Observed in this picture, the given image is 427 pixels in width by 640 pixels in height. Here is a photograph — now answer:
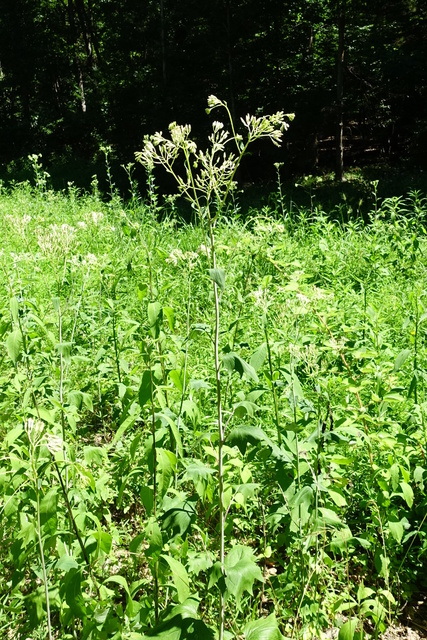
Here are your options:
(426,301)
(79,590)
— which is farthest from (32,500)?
(426,301)

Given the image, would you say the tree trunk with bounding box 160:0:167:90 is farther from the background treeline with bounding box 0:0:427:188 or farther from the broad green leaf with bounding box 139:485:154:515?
the broad green leaf with bounding box 139:485:154:515

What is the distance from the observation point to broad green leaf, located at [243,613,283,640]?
1.22 metres

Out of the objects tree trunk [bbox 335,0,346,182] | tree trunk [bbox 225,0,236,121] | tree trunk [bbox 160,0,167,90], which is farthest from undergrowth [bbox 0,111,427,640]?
tree trunk [bbox 160,0,167,90]

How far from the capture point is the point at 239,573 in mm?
1227

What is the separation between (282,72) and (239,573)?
596 inches

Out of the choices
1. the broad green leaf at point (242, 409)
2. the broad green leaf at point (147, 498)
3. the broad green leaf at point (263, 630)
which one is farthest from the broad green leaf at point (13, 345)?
the broad green leaf at point (263, 630)

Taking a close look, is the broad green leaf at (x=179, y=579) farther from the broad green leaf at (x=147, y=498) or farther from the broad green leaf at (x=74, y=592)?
the broad green leaf at (x=74, y=592)

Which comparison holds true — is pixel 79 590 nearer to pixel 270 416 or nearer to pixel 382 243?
pixel 270 416

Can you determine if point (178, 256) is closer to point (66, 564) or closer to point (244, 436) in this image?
point (244, 436)

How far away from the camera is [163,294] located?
159 inches

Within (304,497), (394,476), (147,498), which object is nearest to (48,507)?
(147,498)

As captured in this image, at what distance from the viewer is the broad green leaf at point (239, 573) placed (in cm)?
120

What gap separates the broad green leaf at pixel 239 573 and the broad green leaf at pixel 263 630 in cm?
8

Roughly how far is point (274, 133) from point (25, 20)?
30.1 m
